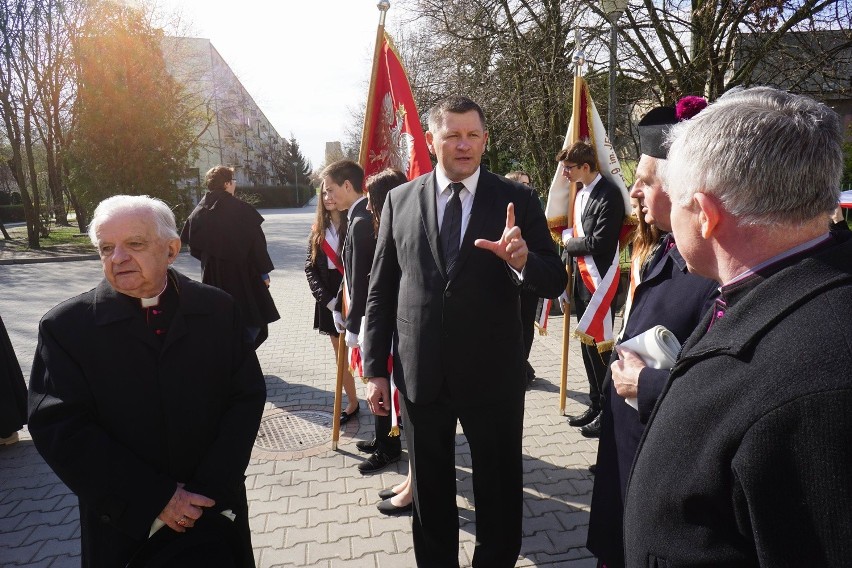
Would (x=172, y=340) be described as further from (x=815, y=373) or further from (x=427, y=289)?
(x=815, y=373)

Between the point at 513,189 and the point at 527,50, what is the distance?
34.9ft

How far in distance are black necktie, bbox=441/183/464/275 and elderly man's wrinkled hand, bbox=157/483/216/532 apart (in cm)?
130

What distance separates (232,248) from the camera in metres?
5.27

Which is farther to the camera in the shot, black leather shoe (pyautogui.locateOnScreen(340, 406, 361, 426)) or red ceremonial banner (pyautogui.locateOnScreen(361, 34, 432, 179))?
black leather shoe (pyautogui.locateOnScreen(340, 406, 361, 426))

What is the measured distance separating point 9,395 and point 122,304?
10.9 feet

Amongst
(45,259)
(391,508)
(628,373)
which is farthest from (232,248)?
(45,259)

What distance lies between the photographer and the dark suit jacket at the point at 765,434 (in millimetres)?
844

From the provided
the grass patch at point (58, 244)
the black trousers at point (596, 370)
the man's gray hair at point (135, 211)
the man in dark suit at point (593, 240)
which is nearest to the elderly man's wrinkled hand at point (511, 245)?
the man's gray hair at point (135, 211)

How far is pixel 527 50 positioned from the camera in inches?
468

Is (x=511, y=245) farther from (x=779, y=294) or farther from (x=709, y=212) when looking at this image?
(x=779, y=294)

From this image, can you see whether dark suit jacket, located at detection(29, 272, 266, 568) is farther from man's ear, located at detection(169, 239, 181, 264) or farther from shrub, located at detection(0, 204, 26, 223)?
shrub, located at detection(0, 204, 26, 223)

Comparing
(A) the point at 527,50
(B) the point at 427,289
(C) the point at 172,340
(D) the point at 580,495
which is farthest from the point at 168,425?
(A) the point at 527,50

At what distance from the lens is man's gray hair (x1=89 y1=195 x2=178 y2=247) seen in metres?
2.04

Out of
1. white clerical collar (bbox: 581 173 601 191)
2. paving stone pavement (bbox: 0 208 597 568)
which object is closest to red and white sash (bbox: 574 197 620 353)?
white clerical collar (bbox: 581 173 601 191)
